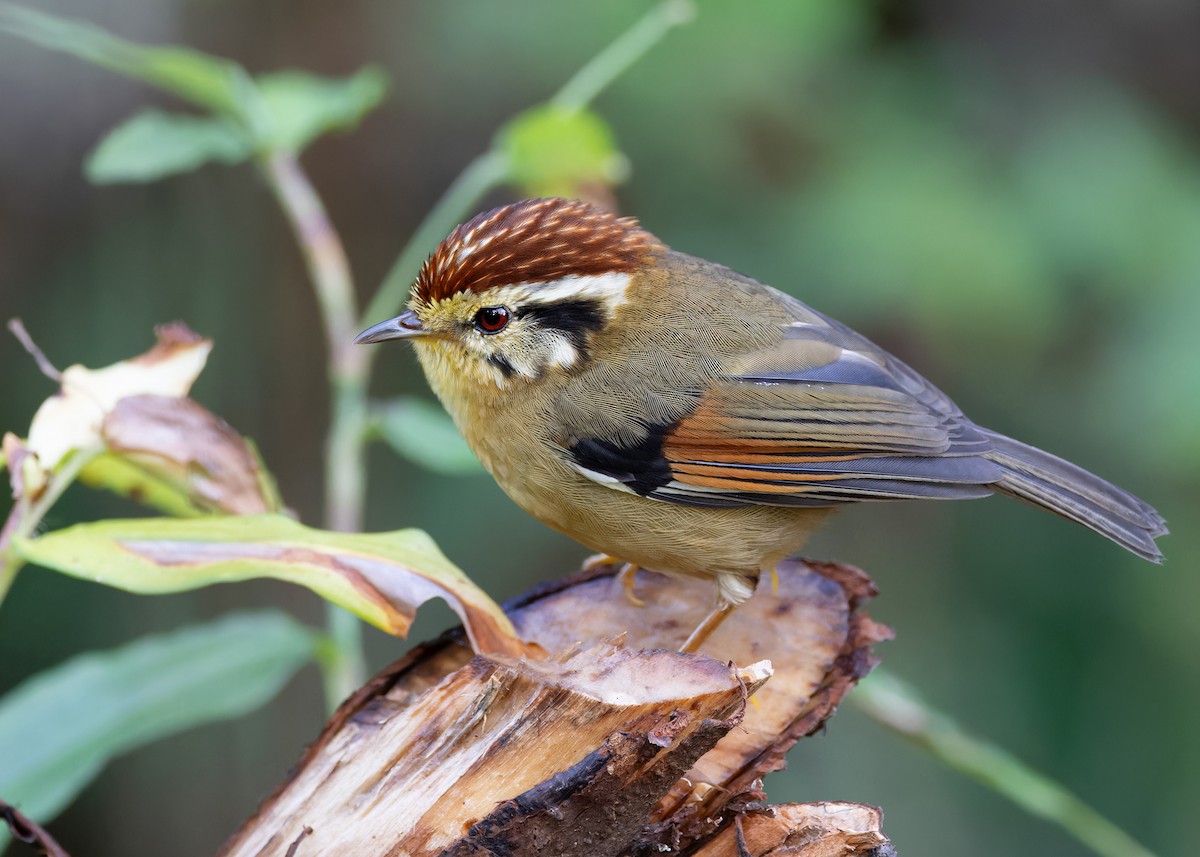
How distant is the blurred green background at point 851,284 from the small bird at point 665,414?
1.68 m

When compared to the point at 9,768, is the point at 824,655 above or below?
above

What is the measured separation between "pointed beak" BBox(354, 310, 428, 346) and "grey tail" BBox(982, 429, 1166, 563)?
1.41 metres

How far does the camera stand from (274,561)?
195 centimetres

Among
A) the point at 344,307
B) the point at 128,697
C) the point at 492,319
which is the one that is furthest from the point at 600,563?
the point at 128,697

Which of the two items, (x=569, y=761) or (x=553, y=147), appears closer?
(x=569, y=761)

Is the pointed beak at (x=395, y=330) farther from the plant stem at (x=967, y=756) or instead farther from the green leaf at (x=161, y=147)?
the plant stem at (x=967, y=756)

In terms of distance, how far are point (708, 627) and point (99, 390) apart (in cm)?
135

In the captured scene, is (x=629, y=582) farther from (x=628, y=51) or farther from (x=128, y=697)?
(x=628, y=51)

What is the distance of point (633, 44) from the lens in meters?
3.05

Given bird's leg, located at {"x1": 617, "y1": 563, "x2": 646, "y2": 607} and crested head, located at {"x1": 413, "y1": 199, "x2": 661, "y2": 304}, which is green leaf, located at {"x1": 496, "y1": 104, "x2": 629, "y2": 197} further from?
bird's leg, located at {"x1": 617, "y1": 563, "x2": 646, "y2": 607}

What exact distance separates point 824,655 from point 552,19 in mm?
3211

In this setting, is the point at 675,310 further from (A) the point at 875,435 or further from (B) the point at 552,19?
(B) the point at 552,19

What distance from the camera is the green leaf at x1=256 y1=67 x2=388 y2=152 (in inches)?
113

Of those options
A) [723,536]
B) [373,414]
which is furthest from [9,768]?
[723,536]
